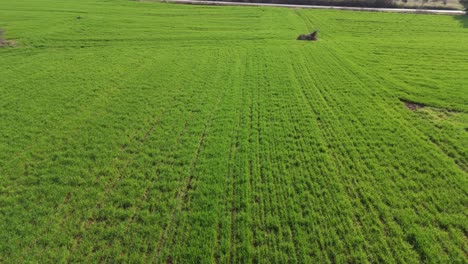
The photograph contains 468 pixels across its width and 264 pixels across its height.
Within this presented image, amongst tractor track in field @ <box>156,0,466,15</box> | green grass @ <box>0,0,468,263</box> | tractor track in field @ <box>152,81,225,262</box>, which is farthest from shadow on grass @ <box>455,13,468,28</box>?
tractor track in field @ <box>152,81,225,262</box>

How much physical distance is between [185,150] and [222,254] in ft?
19.7

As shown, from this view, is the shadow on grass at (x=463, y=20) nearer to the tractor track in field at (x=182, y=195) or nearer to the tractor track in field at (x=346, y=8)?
the tractor track in field at (x=346, y=8)

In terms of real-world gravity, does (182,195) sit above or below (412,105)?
below

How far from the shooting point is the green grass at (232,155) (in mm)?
8516

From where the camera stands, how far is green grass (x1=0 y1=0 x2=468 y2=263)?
852cm

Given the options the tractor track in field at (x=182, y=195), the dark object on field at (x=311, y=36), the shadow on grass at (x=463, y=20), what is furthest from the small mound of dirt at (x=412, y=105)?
the shadow on grass at (x=463, y=20)

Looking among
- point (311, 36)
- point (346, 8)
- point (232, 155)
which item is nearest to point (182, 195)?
point (232, 155)

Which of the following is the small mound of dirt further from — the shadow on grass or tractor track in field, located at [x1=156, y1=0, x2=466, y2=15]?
tractor track in field, located at [x1=156, y1=0, x2=466, y2=15]

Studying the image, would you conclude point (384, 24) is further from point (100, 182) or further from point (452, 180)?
point (100, 182)

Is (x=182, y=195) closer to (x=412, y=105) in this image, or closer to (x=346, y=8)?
(x=412, y=105)

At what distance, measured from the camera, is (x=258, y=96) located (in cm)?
1770

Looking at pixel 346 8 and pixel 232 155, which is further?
pixel 346 8

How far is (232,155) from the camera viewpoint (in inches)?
484

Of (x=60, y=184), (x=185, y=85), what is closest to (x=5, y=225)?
(x=60, y=184)
